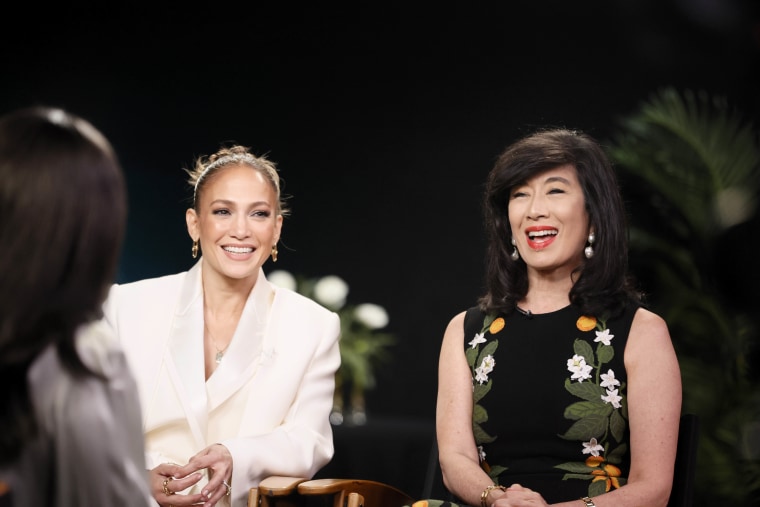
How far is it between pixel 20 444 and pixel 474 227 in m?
5.82

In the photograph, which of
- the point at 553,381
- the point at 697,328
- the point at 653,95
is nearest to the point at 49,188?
the point at 553,381

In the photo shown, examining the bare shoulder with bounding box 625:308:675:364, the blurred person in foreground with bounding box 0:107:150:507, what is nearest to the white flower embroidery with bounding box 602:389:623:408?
the bare shoulder with bounding box 625:308:675:364

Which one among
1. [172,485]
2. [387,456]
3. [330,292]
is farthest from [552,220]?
[330,292]

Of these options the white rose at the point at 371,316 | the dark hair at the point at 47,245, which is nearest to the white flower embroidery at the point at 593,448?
the dark hair at the point at 47,245

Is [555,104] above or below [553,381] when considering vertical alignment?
above

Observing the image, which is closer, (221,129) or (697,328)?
(697,328)

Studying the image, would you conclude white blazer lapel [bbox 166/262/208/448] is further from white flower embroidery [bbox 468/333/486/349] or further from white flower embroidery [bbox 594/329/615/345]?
white flower embroidery [bbox 594/329/615/345]

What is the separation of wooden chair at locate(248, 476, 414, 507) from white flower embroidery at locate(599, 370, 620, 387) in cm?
83

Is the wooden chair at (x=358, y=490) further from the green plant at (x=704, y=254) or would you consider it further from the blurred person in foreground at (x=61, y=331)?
the green plant at (x=704, y=254)

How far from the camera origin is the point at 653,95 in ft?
21.3

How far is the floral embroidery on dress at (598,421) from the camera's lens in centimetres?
282

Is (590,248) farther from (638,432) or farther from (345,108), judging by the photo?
(345,108)

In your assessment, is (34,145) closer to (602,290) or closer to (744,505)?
(602,290)

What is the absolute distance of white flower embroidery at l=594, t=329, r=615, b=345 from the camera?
2.90 m
